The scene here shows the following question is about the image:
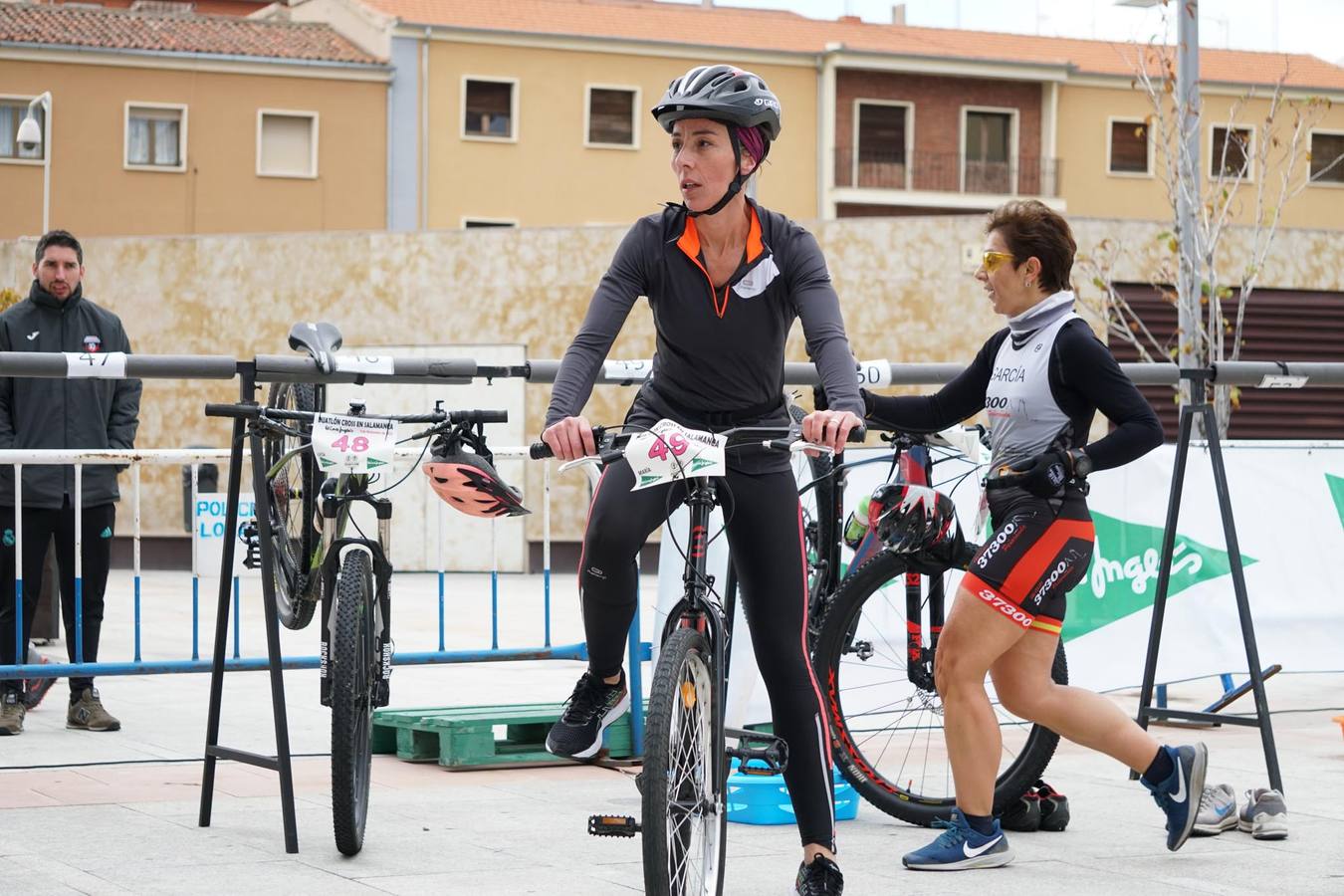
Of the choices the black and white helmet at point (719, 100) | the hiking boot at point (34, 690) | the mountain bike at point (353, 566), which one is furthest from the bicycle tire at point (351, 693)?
the hiking boot at point (34, 690)

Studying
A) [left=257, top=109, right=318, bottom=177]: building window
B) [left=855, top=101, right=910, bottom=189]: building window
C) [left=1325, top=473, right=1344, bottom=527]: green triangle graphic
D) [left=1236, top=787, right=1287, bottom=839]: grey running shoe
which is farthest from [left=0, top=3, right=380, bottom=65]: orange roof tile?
[left=1236, top=787, right=1287, bottom=839]: grey running shoe

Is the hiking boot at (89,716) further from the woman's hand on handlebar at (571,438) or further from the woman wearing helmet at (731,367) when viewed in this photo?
the woman's hand on handlebar at (571,438)

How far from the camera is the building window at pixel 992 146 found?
51.2 metres

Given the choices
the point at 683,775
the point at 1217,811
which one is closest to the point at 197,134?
the point at 1217,811

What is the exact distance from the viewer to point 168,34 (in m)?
43.9

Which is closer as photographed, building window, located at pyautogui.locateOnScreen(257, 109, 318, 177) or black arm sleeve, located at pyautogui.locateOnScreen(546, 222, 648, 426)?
black arm sleeve, located at pyautogui.locateOnScreen(546, 222, 648, 426)

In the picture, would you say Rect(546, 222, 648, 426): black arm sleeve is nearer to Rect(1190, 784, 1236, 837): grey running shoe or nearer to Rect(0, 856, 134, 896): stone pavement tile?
Rect(0, 856, 134, 896): stone pavement tile

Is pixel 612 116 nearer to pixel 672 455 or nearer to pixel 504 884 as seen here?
pixel 504 884

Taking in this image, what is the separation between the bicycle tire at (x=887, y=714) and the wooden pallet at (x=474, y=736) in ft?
3.72

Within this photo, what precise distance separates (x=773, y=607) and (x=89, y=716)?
483 centimetres

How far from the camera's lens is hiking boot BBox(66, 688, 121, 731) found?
8250 millimetres

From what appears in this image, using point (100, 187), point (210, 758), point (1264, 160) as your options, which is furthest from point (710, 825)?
point (100, 187)

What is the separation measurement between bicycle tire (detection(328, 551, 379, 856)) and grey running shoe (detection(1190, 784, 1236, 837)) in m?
2.60

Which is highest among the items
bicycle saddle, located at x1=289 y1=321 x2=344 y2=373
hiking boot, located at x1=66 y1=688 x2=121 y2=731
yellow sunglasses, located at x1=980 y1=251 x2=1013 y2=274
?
yellow sunglasses, located at x1=980 y1=251 x2=1013 y2=274
